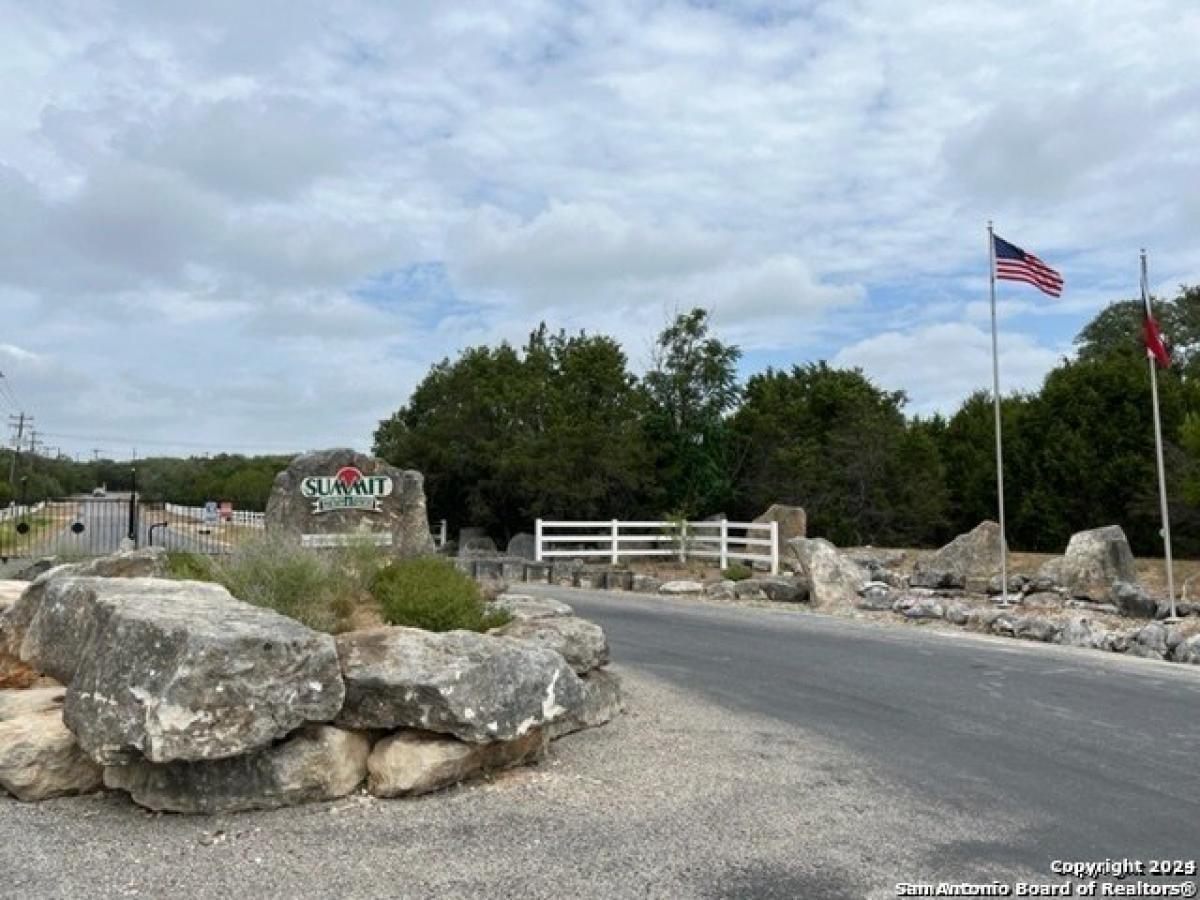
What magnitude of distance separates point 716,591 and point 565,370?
14605mm

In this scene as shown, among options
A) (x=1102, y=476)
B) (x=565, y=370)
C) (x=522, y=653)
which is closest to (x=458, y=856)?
(x=522, y=653)

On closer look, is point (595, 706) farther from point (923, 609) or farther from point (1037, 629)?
point (923, 609)

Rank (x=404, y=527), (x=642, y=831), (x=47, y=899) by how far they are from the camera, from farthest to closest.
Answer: (x=404, y=527) < (x=642, y=831) < (x=47, y=899)

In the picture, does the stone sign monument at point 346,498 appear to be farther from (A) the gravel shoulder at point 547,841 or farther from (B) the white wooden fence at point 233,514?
(B) the white wooden fence at point 233,514

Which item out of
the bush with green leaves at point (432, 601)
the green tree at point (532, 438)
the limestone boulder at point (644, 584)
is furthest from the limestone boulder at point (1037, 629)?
the green tree at point (532, 438)

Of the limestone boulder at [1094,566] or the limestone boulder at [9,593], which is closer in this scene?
the limestone boulder at [9,593]

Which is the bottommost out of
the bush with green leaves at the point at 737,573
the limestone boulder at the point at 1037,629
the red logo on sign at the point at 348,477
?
the limestone boulder at the point at 1037,629

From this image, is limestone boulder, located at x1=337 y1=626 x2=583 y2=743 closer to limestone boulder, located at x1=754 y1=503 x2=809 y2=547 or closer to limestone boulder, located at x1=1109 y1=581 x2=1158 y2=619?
limestone boulder, located at x1=1109 y1=581 x2=1158 y2=619

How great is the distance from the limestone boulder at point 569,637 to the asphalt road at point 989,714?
140cm

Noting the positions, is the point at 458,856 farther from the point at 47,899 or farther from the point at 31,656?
the point at 31,656

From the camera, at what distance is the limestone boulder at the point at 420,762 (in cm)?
596

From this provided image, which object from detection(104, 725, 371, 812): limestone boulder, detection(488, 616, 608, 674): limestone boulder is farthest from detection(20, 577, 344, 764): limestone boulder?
detection(488, 616, 608, 674): limestone boulder

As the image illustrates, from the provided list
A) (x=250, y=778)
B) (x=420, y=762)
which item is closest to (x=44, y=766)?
(x=250, y=778)

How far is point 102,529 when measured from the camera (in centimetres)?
3259
